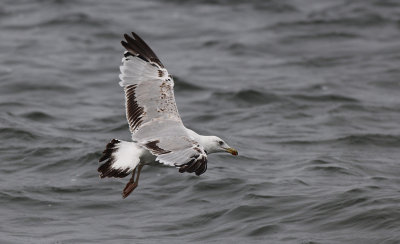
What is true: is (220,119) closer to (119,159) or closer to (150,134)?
(150,134)

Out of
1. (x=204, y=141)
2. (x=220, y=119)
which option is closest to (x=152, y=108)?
(x=204, y=141)

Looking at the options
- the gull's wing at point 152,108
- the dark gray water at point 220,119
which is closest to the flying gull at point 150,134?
the gull's wing at point 152,108

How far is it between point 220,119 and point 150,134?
5790 mm

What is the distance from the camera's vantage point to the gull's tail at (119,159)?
26.6ft

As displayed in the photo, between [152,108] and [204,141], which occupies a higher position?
[152,108]

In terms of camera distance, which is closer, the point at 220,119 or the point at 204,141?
the point at 204,141

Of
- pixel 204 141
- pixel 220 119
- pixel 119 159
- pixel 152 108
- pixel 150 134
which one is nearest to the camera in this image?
pixel 119 159

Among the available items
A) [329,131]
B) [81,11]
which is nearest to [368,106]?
[329,131]

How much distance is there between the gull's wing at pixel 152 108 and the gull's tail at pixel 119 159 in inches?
6.2

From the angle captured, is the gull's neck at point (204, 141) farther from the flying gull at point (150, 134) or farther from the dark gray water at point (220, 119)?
the dark gray water at point (220, 119)

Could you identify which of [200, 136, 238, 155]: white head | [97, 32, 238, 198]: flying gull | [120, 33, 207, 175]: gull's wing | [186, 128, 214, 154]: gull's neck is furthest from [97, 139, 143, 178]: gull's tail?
[200, 136, 238, 155]: white head

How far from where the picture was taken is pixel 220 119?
48.3ft

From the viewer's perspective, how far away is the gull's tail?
8.12 metres

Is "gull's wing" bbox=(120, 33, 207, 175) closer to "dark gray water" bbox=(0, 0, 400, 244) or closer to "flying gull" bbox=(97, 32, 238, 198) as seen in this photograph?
"flying gull" bbox=(97, 32, 238, 198)
